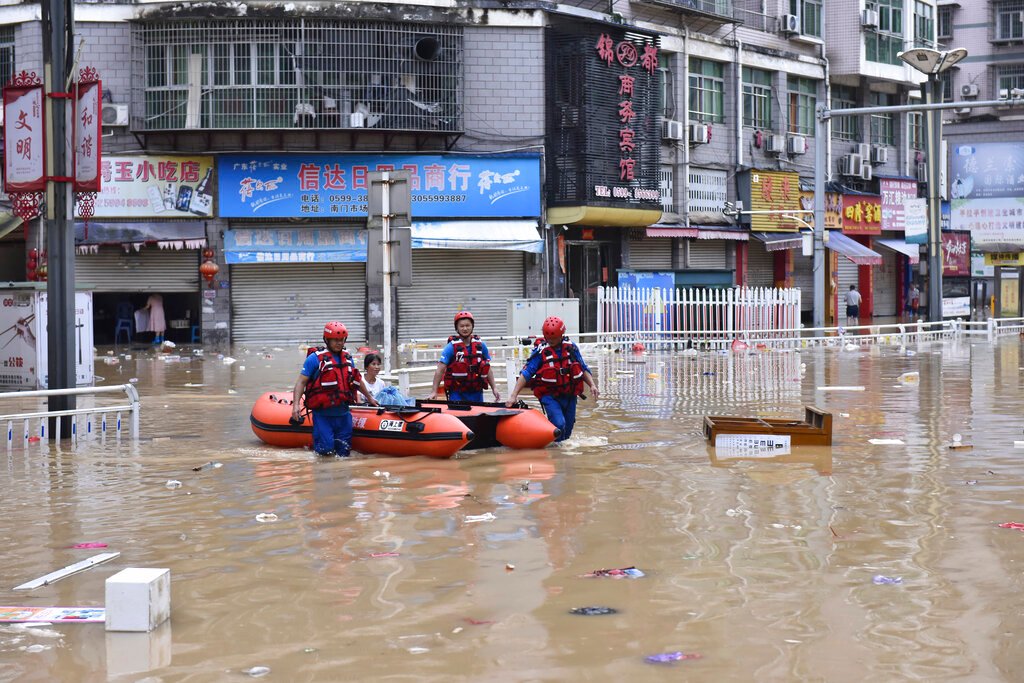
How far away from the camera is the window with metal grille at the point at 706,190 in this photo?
38.8 m

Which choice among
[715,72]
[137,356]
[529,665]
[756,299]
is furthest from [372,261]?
[715,72]

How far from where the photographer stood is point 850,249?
41750 mm

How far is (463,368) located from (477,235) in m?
19.6

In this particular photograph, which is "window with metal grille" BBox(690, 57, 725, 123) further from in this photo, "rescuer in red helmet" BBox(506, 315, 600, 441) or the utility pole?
the utility pole

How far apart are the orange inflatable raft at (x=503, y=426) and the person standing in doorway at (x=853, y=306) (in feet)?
103

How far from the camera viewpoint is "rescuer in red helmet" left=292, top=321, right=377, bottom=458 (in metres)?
12.3

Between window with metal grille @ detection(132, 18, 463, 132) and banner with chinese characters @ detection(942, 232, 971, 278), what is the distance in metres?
17.1

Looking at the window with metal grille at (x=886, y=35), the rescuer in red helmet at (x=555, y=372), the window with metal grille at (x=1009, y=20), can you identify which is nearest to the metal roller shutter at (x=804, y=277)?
the window with metal grille at (x=886, y=35)

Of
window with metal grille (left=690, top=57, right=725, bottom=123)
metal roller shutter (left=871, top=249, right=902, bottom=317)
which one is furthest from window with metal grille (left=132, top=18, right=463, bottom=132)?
metal roller shutter (left=871, top=249, right=902, bottom=317)

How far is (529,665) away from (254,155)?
91.5 feet

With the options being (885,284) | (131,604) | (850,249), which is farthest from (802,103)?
(131,604)

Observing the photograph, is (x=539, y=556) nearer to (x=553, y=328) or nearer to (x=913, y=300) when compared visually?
(x=553, y=328)

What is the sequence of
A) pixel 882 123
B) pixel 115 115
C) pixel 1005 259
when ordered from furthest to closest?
1. pixel 882 123
2. pixel 1005 259
3. pixel 115 115

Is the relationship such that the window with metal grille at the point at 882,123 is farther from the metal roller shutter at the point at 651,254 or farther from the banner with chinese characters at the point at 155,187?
the banner with chinese characters at the point at 155,187
